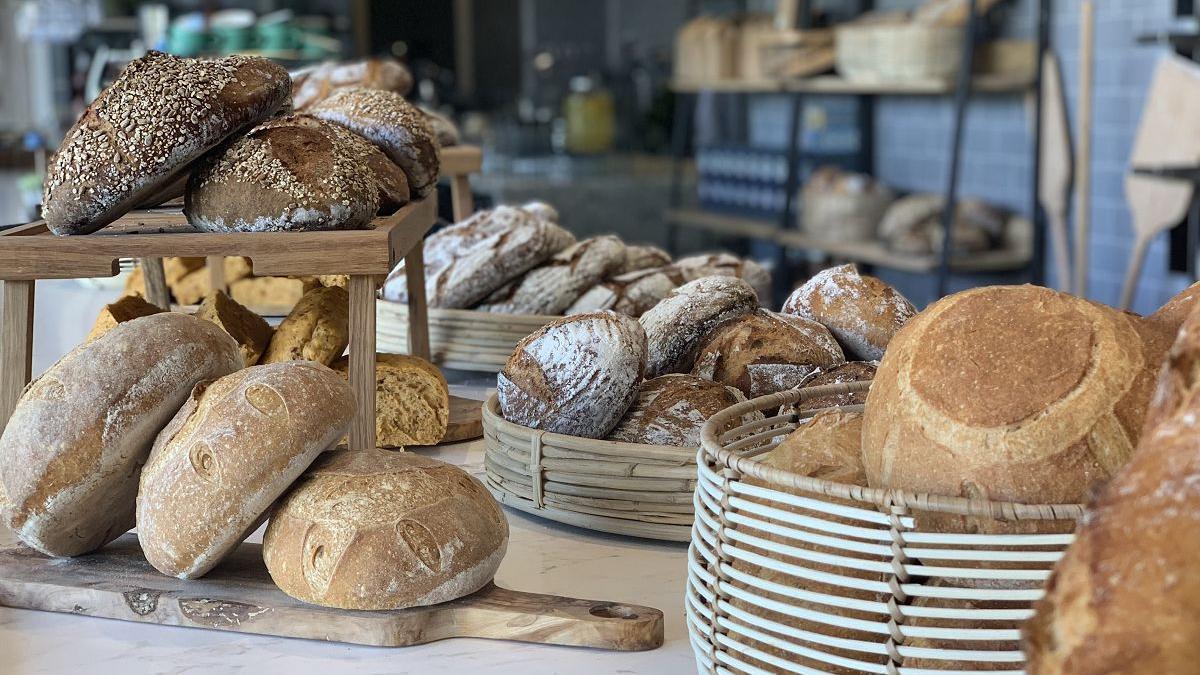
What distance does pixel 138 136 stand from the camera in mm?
1083

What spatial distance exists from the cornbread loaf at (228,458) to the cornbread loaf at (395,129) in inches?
21.0

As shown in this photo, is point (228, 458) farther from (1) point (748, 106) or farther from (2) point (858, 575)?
(1) point (748, 106)

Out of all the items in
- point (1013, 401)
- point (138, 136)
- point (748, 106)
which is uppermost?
point (138, 136)

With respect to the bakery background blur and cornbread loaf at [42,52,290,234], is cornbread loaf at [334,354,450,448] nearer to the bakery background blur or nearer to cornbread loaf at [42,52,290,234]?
cornbread loaf at [42,52,290,234]

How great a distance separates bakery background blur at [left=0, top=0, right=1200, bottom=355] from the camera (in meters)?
4.02

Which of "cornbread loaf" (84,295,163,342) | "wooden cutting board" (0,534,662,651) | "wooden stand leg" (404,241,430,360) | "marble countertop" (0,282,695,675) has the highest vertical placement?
"cornbread loaf" (84,295,163,342)

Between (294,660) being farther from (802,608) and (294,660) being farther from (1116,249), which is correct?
(1116,249)

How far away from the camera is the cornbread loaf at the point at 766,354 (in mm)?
1233

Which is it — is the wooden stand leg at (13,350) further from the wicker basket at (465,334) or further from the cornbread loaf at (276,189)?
the wicker basket at (465,334)

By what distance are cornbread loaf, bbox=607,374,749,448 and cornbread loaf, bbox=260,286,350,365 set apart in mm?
373

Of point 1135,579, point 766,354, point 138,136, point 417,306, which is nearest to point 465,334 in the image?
point 417,306

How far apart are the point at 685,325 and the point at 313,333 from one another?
0.40m

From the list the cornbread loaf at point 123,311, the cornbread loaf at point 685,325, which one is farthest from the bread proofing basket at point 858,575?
the cornbread loaf at point 123,311

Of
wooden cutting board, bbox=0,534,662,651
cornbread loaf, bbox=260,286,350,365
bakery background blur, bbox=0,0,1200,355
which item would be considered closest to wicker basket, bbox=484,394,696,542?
wooden cutting board, bbox=0,534,662,651
